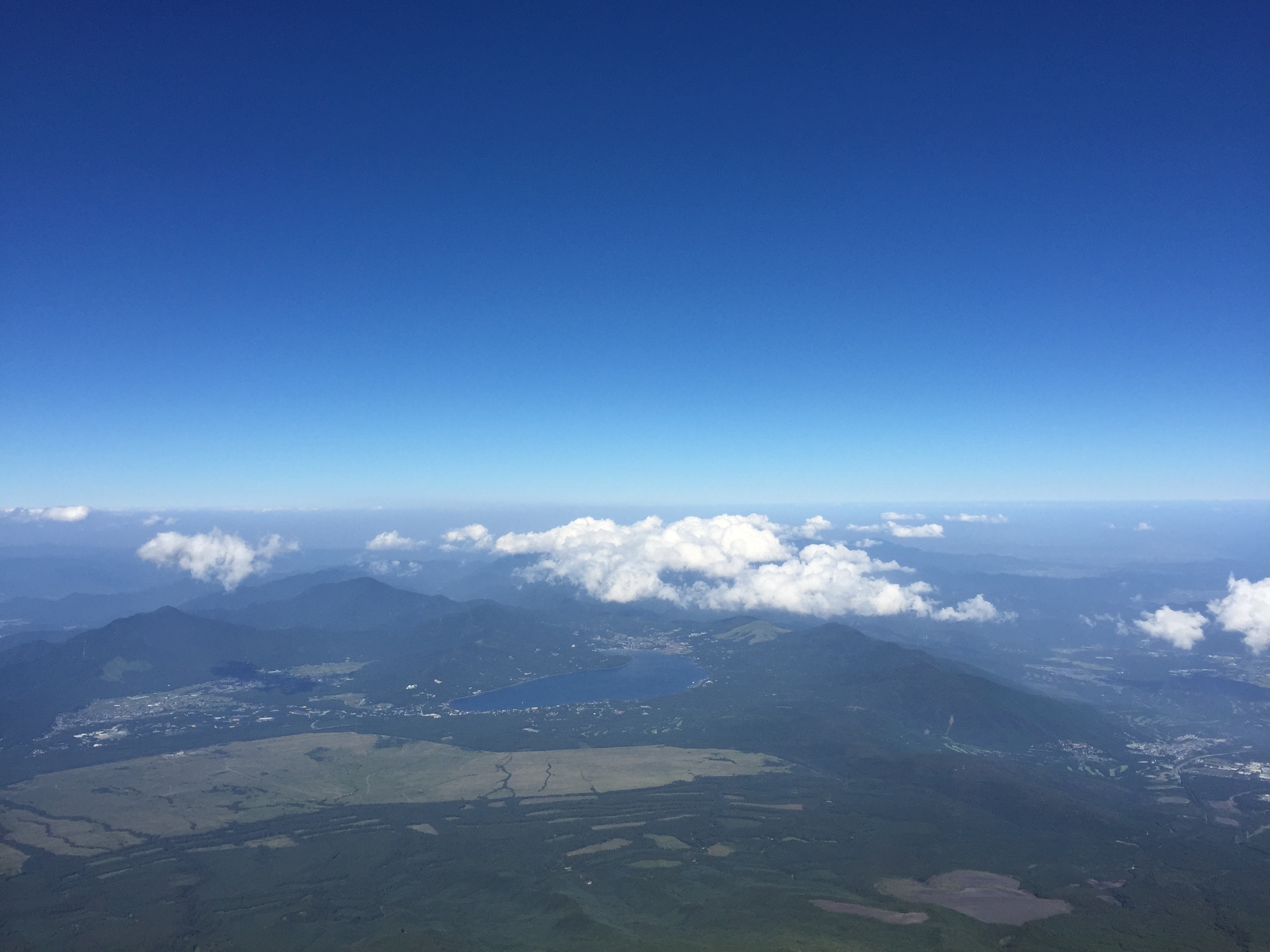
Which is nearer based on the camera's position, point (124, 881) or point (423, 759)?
point (124, 881)

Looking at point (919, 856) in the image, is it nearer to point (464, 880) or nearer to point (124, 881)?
point (464, 880)

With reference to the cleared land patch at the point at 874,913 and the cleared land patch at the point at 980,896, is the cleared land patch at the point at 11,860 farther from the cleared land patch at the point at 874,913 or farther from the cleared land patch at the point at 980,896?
the cleared land patch at the point at 980,896

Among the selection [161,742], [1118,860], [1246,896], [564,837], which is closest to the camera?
[1246,896]

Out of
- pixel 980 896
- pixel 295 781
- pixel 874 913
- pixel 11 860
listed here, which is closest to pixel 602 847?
pixel 874 913

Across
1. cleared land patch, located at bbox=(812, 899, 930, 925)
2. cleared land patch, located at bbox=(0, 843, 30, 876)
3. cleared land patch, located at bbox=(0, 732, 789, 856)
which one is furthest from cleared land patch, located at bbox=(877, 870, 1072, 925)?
cleared land patch, located at bbox=(0, 843, 30, 876)

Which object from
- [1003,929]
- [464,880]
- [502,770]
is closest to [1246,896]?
[1003,929]

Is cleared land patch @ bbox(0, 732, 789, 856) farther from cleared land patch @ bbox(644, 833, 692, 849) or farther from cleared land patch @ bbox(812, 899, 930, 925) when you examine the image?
cleared land patch @ bbox(812, 899, 930, 925)
